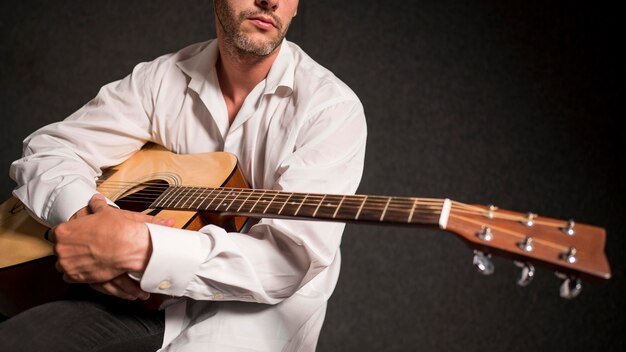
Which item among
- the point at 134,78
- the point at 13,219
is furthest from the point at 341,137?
the point at 13,219

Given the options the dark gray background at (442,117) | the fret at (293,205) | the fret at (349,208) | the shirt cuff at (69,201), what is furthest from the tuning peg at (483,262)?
the dark gray background at (442,117)

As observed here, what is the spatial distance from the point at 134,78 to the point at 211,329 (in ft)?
2.65

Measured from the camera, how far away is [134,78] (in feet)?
7.02

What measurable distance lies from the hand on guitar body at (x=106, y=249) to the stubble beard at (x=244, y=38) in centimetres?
54

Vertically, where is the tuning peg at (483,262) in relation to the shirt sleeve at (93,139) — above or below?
above

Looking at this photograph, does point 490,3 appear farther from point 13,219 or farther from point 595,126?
point 13,219

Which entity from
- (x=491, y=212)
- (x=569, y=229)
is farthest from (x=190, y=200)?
(x=569, y=229)

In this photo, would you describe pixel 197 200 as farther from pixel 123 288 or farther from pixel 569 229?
pixel 569 229

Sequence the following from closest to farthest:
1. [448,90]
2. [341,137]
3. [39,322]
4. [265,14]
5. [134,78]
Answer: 1. [39,322]
2. [341,137]
3. [265,14]
4. [134,78]
5. [448,90]

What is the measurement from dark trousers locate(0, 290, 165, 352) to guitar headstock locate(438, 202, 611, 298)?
82 cm

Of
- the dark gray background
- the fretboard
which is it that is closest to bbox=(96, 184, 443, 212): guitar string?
the fretboard

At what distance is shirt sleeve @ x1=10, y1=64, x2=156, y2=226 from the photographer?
198 centimetres

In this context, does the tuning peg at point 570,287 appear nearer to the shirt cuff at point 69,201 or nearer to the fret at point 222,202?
the fret at point 222,202

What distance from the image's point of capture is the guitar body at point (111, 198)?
1.78 meters
